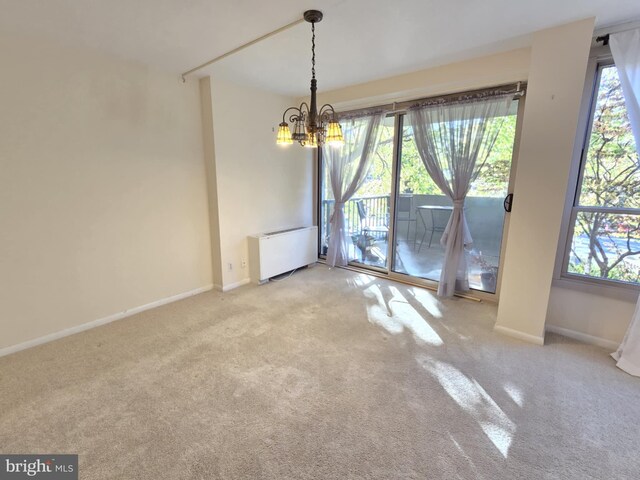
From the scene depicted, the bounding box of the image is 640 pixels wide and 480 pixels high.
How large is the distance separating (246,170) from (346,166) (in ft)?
4.60

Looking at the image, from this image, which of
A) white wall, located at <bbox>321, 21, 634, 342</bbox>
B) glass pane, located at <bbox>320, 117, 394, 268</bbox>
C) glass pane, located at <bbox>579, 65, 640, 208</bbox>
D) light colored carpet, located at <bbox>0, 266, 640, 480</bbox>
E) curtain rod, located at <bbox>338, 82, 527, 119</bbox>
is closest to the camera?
light colored carpet, located at <bbox>0, 266, 640, 480</bbox>

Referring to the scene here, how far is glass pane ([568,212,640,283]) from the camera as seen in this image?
248cm

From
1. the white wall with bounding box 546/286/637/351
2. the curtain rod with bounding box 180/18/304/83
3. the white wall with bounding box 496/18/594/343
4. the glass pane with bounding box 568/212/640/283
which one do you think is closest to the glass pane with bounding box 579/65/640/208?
the glass pane with bounding box 568/212/640/283

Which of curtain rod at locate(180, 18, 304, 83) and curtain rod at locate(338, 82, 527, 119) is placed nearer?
curtain rod at locate(180, 18, 304, 83)

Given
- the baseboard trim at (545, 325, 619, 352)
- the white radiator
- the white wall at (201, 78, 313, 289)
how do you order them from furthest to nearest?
the white radiator < the white wall at (201, 78, 313, 289) < the baseboard trim at (545, 325, 619, 352)

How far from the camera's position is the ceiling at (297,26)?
1.98 metres

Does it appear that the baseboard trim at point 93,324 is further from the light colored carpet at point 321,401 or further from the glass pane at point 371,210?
the glass pane at point 371,210

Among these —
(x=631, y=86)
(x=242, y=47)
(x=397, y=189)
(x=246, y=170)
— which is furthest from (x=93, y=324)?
(x=631, y=86)

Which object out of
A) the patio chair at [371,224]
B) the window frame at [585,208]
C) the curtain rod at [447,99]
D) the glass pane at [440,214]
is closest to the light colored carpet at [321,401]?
the window frame at [585,208]

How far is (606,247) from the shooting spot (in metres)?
2.58

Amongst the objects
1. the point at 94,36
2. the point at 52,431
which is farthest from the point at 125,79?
the point at 52,431

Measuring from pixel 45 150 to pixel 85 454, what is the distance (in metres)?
2.30

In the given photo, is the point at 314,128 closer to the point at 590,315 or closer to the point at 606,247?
the point at 606,247

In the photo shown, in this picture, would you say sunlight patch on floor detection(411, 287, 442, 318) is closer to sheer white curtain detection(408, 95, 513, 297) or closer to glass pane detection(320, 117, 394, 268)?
sheer white curtain detection(408, 95, 513, 297)
